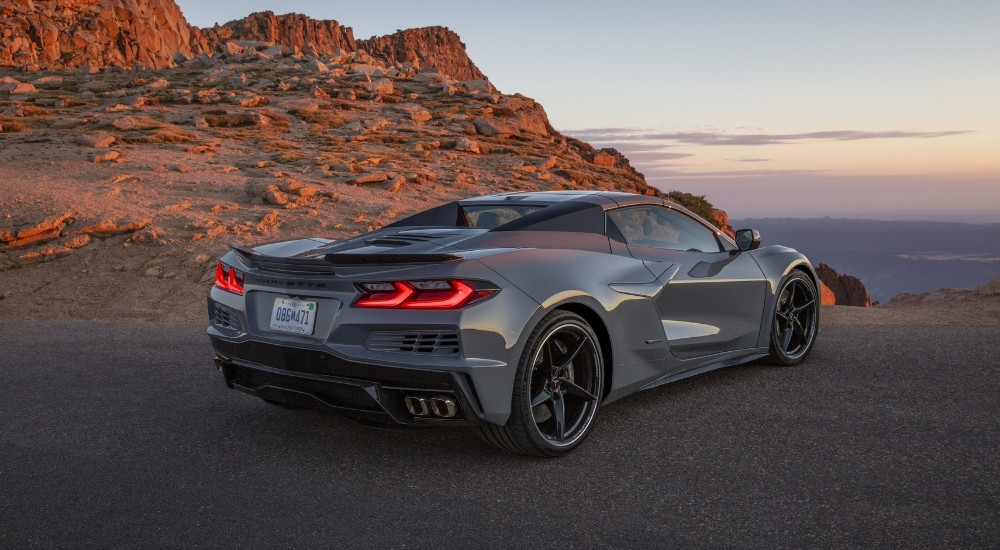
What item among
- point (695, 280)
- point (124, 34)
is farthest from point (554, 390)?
point (124, 34)

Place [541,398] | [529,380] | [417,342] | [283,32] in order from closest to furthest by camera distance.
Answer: [417,342], [529,380], [541,398], [283,32]

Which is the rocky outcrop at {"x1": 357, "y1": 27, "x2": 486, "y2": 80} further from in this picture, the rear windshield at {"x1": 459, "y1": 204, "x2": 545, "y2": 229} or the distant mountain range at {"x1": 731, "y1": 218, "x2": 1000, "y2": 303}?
the rear windshield at {"x1": 459, "y1": 204, "x2": 545, "y2": 229}

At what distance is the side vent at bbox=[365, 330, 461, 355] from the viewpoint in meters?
3.89

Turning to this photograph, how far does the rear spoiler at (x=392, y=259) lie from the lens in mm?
3994

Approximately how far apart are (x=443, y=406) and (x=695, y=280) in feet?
7.20

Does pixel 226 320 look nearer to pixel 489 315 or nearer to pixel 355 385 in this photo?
pixel 355 385

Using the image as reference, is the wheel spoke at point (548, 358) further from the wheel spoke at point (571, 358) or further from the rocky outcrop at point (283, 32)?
the rocky outcrop at point (283, 32)

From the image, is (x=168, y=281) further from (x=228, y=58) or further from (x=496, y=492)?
(x=228, y=58)

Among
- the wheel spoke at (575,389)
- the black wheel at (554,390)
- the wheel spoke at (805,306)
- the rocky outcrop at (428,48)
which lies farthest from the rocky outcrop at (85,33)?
the wheel spoke at (575,389)

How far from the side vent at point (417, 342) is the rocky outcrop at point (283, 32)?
145333 mm

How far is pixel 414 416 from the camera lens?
13.2 feet

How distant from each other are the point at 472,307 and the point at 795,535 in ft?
5.39

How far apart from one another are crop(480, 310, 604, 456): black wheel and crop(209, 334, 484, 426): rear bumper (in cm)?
26

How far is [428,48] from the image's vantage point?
6786 inches
